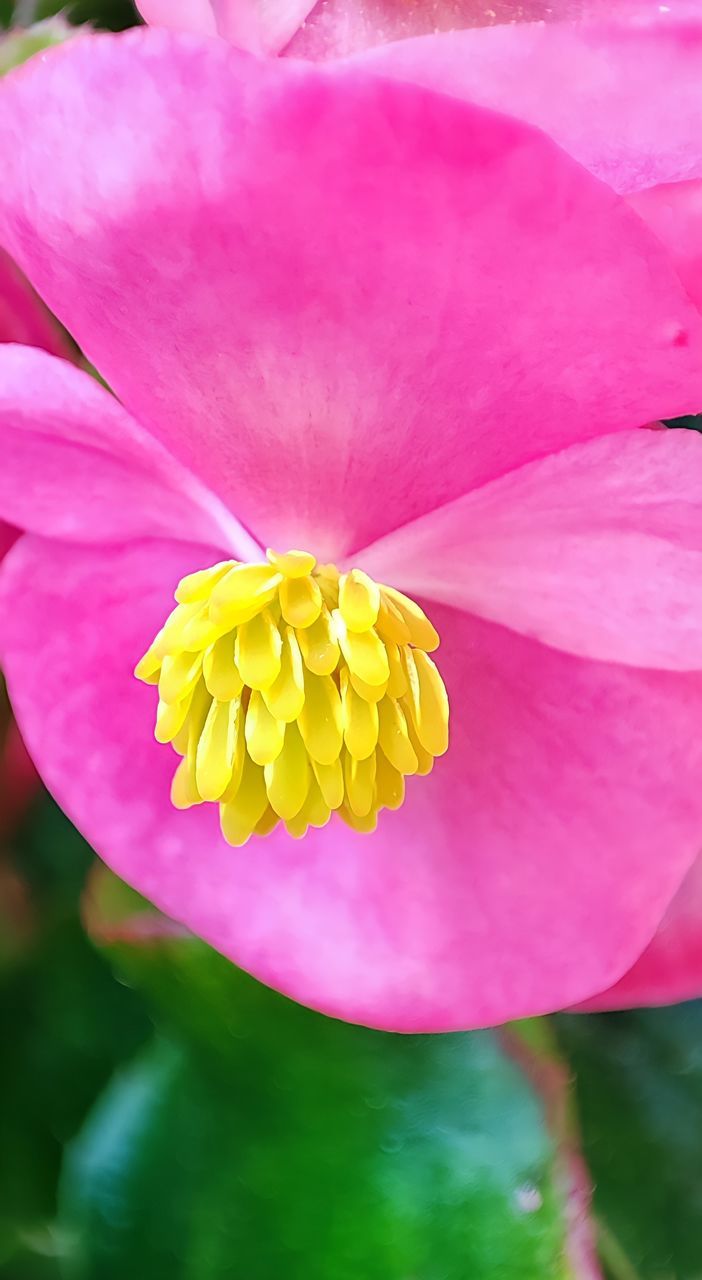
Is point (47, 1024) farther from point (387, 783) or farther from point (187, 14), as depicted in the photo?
point (187, 14)

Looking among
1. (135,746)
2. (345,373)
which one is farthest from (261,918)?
(345,373)

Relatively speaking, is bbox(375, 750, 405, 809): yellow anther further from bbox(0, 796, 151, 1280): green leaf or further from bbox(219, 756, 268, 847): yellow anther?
bbox(0, 796, 151, 1280): green leaf

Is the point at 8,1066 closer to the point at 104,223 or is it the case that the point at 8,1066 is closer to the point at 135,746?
the point at 135,746

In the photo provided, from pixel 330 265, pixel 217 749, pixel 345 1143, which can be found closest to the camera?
pixel 330 265

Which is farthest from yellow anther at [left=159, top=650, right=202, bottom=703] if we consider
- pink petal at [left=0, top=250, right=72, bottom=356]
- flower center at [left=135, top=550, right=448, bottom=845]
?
pink petal at [left=0, top=250, right=72, bottom=356]

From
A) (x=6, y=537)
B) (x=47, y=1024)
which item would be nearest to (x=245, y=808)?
(x=6, y=537)

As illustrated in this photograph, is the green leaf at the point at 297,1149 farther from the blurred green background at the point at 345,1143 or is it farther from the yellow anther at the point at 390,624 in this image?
the yellow anther at the point at 390,624
